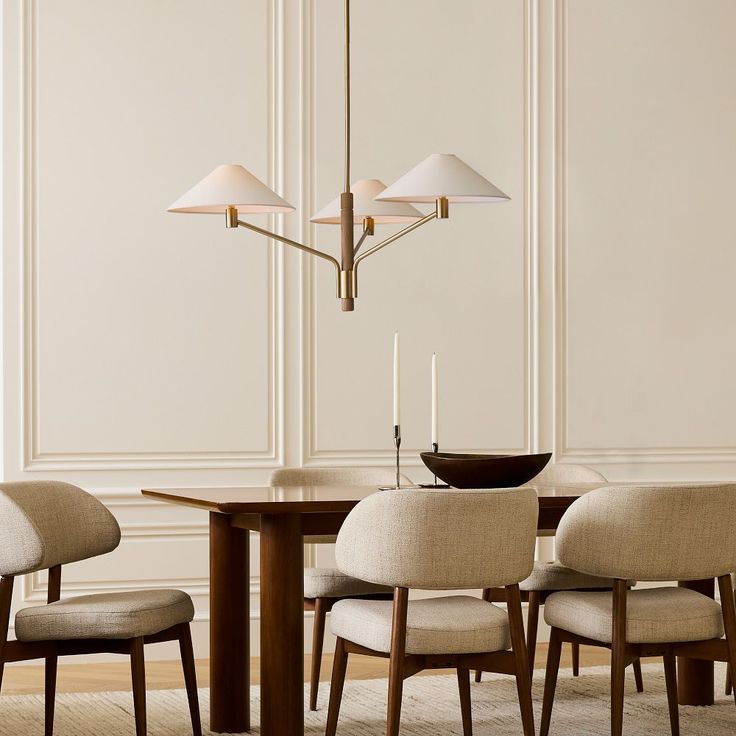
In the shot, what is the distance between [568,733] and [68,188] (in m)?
2.76

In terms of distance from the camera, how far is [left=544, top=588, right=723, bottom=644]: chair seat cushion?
111 inches

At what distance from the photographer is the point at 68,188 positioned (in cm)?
453

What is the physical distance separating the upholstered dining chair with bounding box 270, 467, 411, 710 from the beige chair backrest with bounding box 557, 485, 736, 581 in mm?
935

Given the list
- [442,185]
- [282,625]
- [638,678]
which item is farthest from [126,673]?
[442,185]

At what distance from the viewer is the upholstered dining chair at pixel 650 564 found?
2.72 m

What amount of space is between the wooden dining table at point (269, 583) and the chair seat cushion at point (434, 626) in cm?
16

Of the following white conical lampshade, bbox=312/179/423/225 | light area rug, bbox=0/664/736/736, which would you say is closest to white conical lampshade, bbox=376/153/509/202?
white conical lampshade, bbox=312/179/423/225

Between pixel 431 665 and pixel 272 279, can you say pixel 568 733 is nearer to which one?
pixel 431 665

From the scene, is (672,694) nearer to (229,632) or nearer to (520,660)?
(520,660)

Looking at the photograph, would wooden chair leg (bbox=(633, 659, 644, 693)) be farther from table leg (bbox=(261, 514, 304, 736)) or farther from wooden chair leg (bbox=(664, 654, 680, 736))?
table leg (bbox=(261, 514, 304, 736))

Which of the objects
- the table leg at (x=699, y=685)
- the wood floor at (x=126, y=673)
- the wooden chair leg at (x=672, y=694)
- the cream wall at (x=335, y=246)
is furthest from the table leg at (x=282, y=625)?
the cream wall at (x=335, y=246)

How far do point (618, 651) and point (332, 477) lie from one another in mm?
A: 1331

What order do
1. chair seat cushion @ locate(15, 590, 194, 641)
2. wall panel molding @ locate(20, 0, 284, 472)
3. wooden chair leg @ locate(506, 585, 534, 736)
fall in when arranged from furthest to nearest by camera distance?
wall panel molding @ locate(20, 0, 284, 472)
chair seat cushion @ locate(15, 590, 194, 641)
wooden chair leg @ locate(506, 585, 534, 736)

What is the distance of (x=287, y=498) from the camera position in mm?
2941
